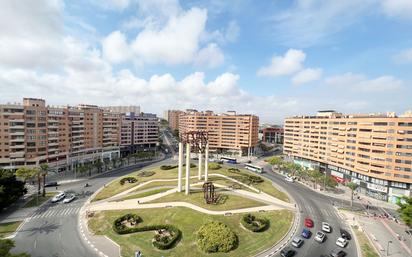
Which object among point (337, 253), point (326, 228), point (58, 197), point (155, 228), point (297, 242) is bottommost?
point (337, 253)

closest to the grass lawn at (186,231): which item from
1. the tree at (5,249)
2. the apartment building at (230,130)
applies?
the tree at (5,249)

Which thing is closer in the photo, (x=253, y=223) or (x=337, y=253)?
(x=337, y=253)

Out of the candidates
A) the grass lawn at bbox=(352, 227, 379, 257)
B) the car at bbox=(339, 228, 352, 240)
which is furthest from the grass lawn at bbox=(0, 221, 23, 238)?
the grass lawn at bbox=(352, 227, 379, 257)

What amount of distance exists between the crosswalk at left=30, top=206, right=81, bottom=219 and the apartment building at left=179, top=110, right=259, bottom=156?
11428 centimetres

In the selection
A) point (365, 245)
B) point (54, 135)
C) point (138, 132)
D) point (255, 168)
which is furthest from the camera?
point (138, 132)

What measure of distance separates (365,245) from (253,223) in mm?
26787

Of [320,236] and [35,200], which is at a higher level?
[320,236]

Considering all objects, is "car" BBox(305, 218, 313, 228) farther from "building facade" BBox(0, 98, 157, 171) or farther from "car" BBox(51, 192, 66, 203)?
"building facade" BBox(0, 98, 157, 171)

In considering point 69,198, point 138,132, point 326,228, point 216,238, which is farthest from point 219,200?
Answer: point 138,132

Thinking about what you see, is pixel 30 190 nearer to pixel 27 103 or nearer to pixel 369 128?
pixel 27 103

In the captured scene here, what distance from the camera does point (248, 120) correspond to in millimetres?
169500

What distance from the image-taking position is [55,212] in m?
69.0

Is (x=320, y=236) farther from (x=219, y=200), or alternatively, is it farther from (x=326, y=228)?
(x=219, y=200)

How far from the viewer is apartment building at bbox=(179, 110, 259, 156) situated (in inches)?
6722
